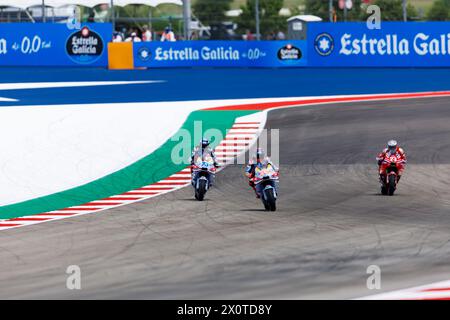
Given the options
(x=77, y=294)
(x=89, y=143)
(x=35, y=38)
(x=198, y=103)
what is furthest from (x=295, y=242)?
(x=35, y=38)

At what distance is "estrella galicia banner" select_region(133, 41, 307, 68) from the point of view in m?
47.6

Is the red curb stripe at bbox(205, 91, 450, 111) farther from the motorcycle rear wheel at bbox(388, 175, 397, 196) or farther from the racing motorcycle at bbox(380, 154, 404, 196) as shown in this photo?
the motorcycle rear wheel at bbox(388, 175, 397, 196)

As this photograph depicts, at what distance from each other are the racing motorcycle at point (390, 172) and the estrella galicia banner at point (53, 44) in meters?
34.6

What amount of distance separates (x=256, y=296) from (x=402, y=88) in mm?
26805

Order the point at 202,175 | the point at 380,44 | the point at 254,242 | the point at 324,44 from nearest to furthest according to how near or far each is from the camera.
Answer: the point at 254,242, the point at 202,175, the point at 380,44, the point at 324,44

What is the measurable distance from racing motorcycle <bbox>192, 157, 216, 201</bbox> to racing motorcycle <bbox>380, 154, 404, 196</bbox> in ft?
10.2

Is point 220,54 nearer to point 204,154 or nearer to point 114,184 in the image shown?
point 114,184

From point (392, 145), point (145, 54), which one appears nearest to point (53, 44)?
point (145, 54)

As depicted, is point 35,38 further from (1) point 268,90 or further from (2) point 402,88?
(2) point 402,88

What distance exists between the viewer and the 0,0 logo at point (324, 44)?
1809 inches

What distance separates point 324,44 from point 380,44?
2.99 metres

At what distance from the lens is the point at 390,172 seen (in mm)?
17562

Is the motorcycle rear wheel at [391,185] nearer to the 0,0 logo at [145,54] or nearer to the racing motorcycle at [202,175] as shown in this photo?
the racing motorcycle at [202,175]

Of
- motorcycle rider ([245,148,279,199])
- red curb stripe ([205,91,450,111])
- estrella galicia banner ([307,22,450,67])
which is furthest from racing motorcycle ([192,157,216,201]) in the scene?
estrella galicia banner ([307,22,450,67])
